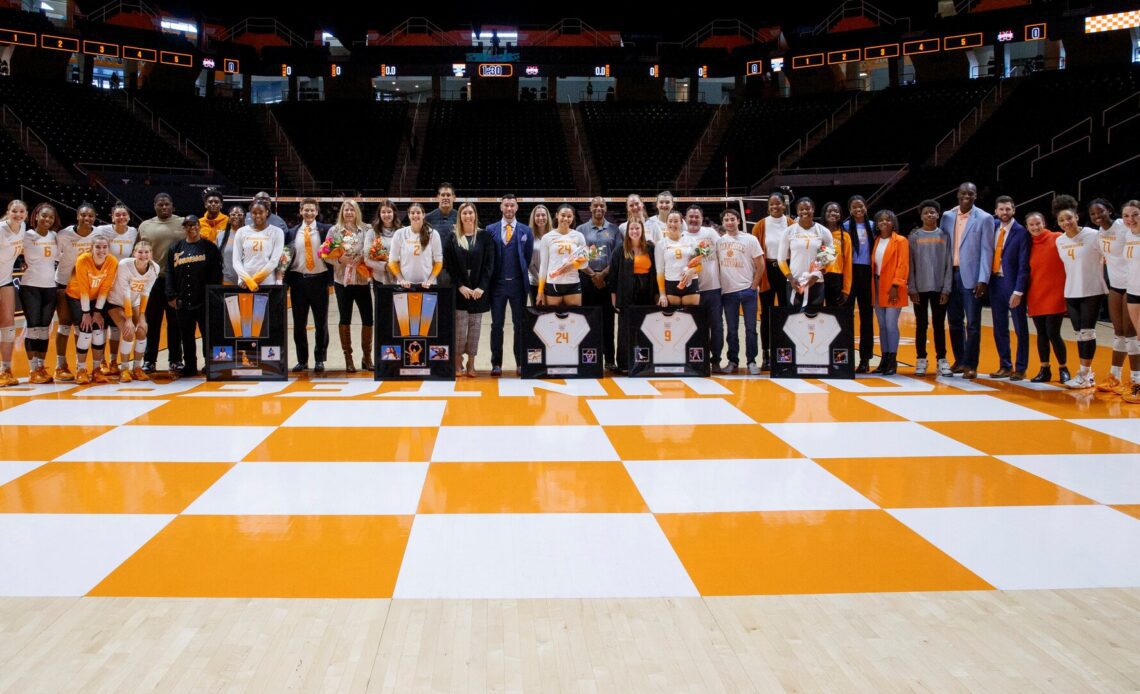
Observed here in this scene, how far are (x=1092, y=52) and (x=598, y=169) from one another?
1671cm

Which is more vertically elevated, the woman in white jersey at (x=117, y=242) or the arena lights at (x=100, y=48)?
the arena lights at (x=100, y=48)

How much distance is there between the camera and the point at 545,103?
28953 mm

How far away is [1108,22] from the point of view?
778 inches

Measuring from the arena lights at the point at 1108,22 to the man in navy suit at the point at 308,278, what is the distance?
68.6 feet

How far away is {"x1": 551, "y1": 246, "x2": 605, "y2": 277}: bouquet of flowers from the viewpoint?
23.0ft

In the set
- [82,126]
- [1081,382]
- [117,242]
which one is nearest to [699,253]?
[1081,382]

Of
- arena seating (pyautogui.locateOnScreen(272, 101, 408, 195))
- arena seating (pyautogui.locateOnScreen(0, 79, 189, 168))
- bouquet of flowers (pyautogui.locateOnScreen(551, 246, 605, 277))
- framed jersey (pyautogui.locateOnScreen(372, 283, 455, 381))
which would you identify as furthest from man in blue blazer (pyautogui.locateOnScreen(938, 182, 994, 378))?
arena seating (pyautogui.locateOnScreen(0, 79, 189, 168))

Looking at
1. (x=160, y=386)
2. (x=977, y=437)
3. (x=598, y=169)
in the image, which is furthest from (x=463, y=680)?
(x=598, y=169)

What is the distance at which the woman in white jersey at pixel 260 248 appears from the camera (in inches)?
278

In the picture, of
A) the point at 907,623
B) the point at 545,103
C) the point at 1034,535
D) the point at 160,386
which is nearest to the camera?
the point at 907,623

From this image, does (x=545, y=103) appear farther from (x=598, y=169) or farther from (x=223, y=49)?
(x=223, y=49)

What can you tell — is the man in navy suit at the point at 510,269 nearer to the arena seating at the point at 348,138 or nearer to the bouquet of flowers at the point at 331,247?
the bouquet of flowers at the point at 331,247

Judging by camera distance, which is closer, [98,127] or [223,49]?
[98,127]

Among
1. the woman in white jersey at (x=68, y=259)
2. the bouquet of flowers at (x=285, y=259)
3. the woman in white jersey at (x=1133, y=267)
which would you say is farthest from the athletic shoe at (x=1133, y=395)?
the woman in white jersey at (x=68, y=259)
